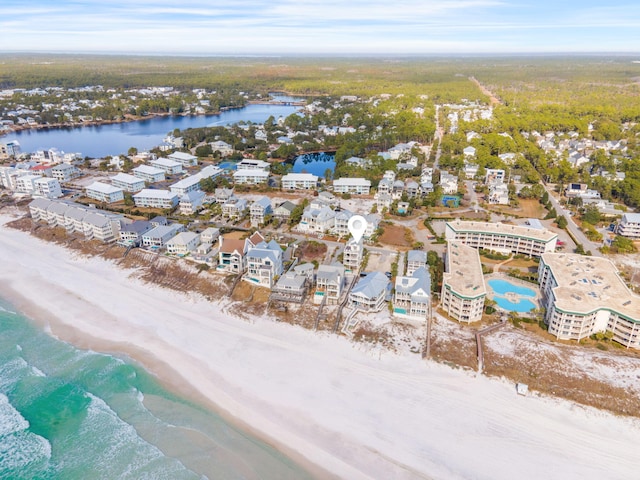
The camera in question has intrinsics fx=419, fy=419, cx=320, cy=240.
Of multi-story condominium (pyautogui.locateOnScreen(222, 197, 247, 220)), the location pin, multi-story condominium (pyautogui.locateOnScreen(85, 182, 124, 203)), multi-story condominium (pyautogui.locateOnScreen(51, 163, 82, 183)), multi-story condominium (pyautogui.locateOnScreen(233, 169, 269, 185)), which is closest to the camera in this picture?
the location pin

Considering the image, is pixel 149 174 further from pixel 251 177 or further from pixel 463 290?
pixel 463 290

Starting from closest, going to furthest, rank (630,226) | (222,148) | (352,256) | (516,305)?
(516,305)
(352,256)
(630,226)
(222,148)

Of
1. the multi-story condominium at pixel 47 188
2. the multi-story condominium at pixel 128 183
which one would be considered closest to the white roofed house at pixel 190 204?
the multi-story condominium at pixel 128 183

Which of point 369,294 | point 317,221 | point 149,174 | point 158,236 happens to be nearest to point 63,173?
point 149,174

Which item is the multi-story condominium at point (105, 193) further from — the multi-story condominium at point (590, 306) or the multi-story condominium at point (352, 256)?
the multi-story condominium at point (590, 306)

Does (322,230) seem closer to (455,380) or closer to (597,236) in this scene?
(455,380)

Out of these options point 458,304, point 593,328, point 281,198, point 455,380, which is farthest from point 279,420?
point 281,198

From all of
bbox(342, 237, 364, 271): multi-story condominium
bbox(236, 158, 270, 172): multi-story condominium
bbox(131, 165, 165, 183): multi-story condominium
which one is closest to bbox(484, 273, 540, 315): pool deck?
bbox(342, 237, 364, 271): multi-story condominium

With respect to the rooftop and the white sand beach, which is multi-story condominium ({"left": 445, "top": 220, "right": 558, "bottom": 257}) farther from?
the white sand beach
